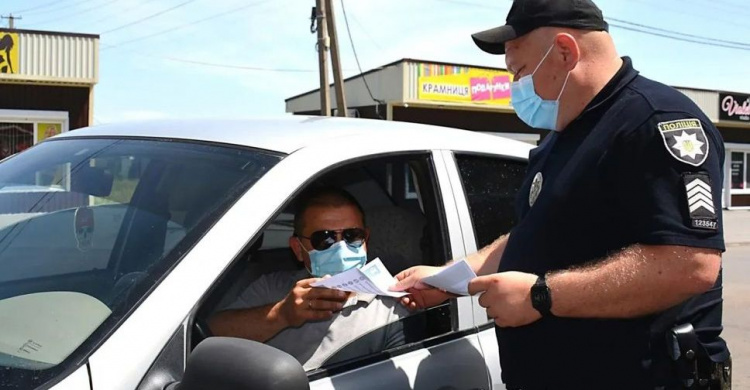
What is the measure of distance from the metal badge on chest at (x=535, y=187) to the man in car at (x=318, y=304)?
602 millimetres

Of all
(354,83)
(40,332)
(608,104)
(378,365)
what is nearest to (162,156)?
(40,332)

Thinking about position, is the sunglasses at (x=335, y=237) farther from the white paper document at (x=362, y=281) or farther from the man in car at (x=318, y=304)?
the white paper document at (x=362, y=281)

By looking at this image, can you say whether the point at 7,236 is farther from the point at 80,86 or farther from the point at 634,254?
the point at 80,86

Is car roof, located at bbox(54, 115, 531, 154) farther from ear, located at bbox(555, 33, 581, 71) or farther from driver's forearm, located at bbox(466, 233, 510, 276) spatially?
ear, located at bbox(555, 33, 581, 71)

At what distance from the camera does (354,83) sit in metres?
23.7

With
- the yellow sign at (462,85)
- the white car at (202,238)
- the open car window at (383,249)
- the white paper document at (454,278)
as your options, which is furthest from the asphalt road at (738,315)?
the yellow sign at (462,85)

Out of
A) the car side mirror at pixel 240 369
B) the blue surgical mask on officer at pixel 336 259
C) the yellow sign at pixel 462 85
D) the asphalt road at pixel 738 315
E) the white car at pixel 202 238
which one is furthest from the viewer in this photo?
the yellow sign at pixel 462 85

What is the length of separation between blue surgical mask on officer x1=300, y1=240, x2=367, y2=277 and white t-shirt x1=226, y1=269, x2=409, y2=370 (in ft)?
0.36

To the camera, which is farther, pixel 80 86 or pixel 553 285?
pixel 80 86

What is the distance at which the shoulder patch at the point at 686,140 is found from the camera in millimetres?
1788

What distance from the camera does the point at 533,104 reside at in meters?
2.31

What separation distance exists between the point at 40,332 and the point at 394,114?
20658 millimetres

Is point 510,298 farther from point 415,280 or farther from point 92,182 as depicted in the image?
point 92,182

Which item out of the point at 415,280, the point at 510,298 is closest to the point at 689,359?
the point at 510,298
